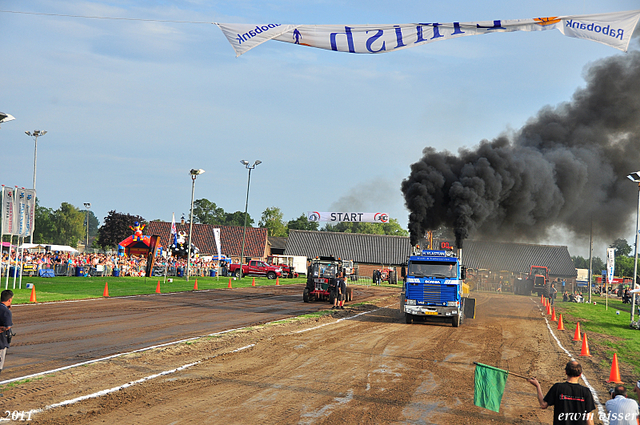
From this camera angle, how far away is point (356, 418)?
26.5ft

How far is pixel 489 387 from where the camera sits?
23.3ft

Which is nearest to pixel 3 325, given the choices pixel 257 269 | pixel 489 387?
pixel 489 387

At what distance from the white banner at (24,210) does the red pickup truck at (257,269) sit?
3121 cm

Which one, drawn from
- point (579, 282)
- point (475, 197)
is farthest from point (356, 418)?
point (579, 282)

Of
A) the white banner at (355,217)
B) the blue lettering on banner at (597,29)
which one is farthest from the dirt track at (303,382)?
the white banner at (355,217)

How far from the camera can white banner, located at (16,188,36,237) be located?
27.2m

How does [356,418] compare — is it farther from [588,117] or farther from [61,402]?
[588,117]

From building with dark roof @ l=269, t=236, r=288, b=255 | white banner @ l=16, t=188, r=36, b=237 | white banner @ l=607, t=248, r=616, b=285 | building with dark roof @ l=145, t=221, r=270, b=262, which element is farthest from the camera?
building with dark roof @ l=269, t=236, r=288, b=255

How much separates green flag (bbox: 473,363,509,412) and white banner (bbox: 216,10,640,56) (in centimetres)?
558

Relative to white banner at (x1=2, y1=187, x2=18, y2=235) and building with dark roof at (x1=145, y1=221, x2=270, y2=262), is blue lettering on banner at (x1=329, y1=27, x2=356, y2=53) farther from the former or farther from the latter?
building with dark roof at (x1=145, y1=221, x2=270, y2=262)

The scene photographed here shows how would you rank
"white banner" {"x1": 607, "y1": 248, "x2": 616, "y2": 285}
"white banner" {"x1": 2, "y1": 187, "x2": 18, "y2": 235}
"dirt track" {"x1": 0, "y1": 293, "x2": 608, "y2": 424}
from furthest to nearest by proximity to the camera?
"white banner" {"x1": 607, "y1": 248, "x2": 616, "y2": 285}
"white banner" {"x1": 2, "y1": 187, "x2": 18, "y2": 235}
"dirt track" {"x1": 0, "y1": 293, "x2": 608, "y2": 424}

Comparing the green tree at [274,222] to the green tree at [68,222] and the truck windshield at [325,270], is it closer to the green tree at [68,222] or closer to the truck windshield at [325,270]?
the green tree at [68,222]

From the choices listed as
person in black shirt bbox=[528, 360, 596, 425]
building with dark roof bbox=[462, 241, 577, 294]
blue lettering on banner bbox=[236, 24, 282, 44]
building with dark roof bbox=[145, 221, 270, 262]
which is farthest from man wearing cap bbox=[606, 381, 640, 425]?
building with dark roof bbox=[145, 221, 270, 262]

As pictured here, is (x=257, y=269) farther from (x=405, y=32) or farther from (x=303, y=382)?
(x=405, y=32)
